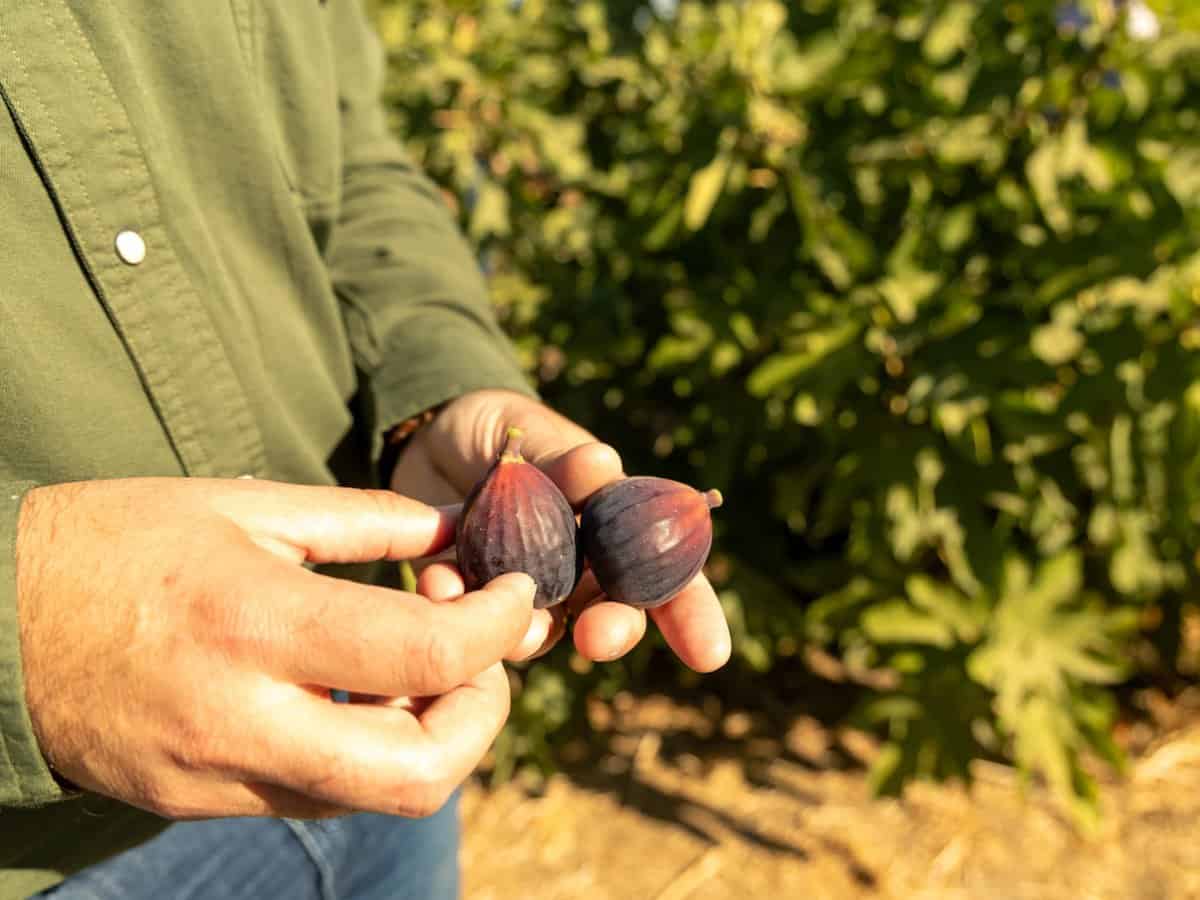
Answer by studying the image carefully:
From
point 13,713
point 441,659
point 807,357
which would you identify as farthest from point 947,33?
point 13,713

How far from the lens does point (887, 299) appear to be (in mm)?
1897

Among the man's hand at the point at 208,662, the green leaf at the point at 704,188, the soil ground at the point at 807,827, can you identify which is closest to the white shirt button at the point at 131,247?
the man's hand at the point at 208,662

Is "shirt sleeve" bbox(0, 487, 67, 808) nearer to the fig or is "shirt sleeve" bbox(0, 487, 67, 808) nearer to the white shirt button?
the white shirt button

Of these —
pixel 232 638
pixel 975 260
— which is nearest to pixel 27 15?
pixel 232 638

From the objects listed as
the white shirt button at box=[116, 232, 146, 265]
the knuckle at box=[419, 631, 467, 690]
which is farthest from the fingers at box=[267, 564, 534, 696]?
the white shirt button at box=[116, 232, 146, 265]

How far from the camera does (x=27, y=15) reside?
2.74ft

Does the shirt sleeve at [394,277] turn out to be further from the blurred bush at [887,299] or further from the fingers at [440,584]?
the blurred bush at [887,299]

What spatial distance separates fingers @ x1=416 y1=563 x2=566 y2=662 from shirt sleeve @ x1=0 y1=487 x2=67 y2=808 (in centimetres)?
32

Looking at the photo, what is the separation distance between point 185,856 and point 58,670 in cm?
52

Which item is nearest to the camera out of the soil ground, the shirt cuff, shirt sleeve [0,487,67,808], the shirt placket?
shirt sleeve [0,487,67,808]

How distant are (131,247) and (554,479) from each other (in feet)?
1.51

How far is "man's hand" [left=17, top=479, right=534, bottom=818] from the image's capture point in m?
0.71

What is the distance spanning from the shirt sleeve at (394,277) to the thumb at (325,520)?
12.5 inches

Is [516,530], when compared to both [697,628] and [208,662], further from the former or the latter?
[208,662]
